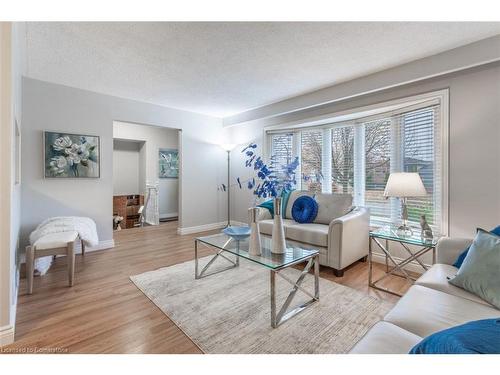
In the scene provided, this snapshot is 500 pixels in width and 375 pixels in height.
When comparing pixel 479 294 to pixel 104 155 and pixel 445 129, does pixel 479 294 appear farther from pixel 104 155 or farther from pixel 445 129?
pixel 104 155

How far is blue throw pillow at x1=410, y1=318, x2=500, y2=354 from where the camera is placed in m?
0.78

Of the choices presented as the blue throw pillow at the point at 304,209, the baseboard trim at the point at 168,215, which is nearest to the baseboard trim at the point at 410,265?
the blue throw pillow at the point at 304,209

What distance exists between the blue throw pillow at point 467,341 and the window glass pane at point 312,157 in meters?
3.20

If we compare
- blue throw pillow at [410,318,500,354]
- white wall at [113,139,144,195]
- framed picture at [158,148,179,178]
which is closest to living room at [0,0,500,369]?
blue throw pillow at [410,318,500,354]

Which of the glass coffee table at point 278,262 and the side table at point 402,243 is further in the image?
the side table at point 402,243

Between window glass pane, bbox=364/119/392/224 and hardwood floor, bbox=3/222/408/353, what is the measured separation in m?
0.80

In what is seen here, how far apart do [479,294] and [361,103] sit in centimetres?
257

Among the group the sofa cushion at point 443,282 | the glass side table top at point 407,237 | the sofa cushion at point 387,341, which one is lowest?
the sofa cushion at point 387,341

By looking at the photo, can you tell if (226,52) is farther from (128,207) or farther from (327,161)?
(128,207)

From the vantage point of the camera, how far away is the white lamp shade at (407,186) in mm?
2332

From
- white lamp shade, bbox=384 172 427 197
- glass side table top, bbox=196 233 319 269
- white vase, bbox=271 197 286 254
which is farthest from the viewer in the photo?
white lamp shade, bbox=384 172 427 197

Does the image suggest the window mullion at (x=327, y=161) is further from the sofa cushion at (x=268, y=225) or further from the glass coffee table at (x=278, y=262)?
the glass coffee table at (x=278, y=262)

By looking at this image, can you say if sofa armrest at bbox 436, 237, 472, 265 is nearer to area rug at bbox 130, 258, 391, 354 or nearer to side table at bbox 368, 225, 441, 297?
side table at bbox 368, 225, 441, 297
